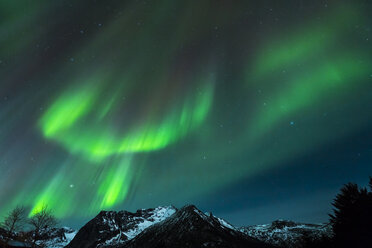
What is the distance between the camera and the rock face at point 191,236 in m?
138

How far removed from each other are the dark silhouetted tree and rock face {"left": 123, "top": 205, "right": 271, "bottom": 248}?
4122 inches

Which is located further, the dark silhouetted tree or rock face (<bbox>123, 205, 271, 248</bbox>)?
rock face (<bbox>123, 205, 271, 248</bbox>)

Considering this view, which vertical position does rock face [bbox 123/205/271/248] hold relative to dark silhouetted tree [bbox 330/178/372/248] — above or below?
above

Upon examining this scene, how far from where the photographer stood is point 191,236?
148750mm

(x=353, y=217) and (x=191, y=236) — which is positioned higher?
(x=191, y=236)

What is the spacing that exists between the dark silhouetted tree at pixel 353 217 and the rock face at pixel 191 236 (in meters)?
105

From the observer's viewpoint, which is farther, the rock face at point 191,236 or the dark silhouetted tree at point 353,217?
the rock face at point 191,236

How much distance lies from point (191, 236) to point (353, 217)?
13232cm

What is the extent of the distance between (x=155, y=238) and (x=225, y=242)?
65.7m

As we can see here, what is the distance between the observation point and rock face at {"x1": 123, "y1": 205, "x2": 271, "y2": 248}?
138 m

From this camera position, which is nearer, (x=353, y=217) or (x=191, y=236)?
(x=353, y=217)

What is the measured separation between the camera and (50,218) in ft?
166

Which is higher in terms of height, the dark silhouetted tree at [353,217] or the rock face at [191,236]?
the rock face at [191,236]

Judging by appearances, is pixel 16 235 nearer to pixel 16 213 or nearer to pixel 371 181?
pixel 16 213
